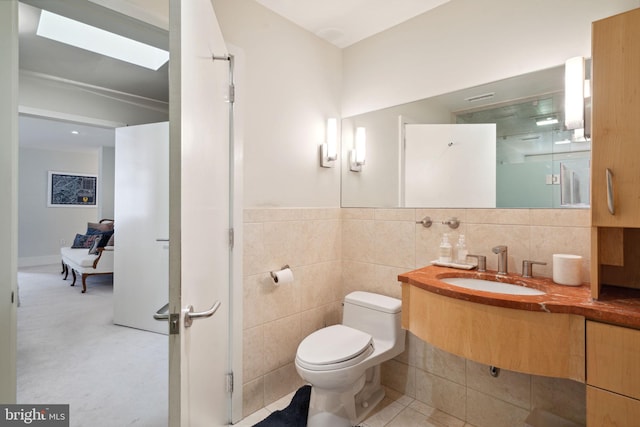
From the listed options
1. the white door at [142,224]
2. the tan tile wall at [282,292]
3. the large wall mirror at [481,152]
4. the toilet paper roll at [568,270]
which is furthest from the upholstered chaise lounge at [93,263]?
the toilet paper roll at [568,270]

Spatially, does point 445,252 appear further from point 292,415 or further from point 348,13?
point 348,13

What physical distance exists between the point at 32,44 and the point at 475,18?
3337 mm

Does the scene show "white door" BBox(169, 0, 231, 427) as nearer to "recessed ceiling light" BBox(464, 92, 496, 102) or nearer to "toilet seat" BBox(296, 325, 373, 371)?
"toilet seat" BBox(296, 325, 373, 371)

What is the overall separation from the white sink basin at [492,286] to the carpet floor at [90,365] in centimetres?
193

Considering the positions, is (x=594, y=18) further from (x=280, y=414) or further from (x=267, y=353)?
(x=280, y=414)

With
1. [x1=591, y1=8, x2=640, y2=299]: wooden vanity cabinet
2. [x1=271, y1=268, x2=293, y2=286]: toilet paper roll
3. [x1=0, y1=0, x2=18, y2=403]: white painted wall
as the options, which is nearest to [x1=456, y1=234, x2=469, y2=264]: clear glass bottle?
[x1=591, y1=8, x2=640, y2=299]: wooden vanity cabinet

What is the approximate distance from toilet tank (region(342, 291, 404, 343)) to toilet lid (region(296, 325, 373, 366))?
0.48 feet

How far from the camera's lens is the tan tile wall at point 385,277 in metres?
1.50

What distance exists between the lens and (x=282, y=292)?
1973mm

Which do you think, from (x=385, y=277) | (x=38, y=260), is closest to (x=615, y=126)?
(x=385, y=277)

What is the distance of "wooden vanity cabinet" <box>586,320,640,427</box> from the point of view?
911 mm

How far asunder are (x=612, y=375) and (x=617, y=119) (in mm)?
849

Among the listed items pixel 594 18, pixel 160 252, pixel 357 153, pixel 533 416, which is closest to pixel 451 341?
pixel 533 416

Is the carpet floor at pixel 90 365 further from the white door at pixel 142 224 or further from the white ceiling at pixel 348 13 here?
the white ceiling at pixel 348 13
